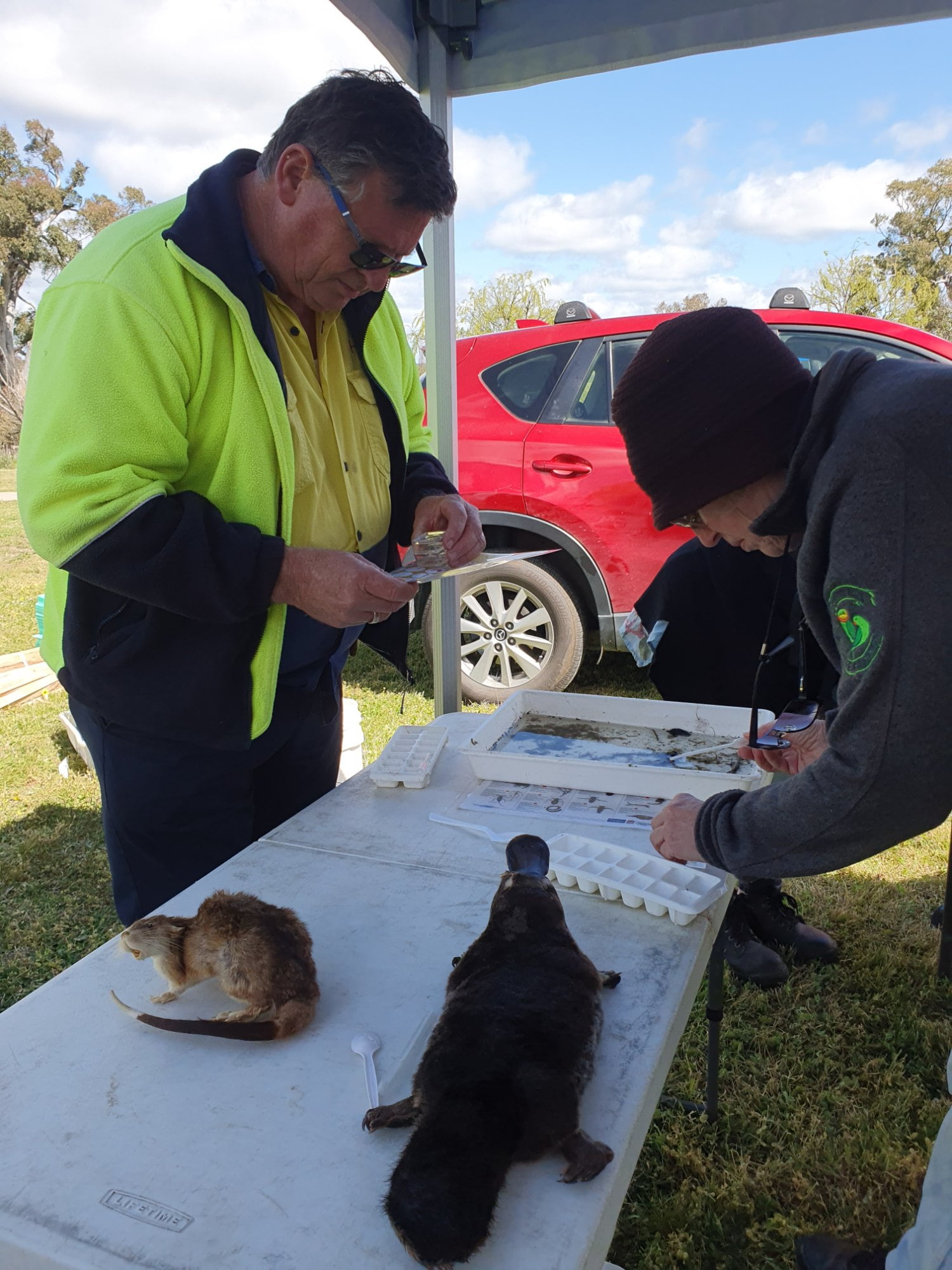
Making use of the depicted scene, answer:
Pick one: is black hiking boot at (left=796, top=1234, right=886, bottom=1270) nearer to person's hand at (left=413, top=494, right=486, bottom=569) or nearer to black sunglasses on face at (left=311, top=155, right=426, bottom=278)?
person's hand at (left=413, top=494, right=486, bottom=569)

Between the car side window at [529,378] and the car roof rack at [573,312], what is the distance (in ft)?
1.02

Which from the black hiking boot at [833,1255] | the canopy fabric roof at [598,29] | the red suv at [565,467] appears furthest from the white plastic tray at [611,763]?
the red suv at [565,467]

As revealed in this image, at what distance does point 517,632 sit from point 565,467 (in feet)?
3.28

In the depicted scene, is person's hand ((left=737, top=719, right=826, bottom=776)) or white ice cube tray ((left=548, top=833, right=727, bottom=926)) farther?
person's hand ((left=737, top=719, right=826, bottom=776))

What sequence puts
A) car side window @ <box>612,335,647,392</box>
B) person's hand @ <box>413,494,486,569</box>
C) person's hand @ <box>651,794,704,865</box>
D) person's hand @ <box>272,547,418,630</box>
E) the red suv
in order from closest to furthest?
1. person's hand @ <box>651,794,704,865</box>
2. person's hand @ <box>272,547,418,630</box>
3. person's hand @ <box>413,494,486,569</box>
4. the red suv
5. car side window @ <box>612,335,647,392</box>

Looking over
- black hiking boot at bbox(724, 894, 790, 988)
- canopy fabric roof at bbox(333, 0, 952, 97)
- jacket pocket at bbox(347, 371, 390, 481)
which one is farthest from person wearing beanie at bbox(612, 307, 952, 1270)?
canopy fabric roof at bbox(333, 0, 952, 97)

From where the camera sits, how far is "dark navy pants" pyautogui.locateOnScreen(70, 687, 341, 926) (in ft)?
5.20

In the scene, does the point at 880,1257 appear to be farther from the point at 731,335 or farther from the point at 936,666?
the point at 731,335

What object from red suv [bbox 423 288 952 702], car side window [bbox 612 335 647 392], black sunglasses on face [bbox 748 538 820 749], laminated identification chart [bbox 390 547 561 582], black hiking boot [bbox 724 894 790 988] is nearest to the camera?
black sunglasses on face [bbox 748 538 820 749]

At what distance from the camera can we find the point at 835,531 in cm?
98

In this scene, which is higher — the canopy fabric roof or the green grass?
the canopy fabric roof

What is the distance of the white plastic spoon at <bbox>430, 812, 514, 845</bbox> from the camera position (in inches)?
62.4

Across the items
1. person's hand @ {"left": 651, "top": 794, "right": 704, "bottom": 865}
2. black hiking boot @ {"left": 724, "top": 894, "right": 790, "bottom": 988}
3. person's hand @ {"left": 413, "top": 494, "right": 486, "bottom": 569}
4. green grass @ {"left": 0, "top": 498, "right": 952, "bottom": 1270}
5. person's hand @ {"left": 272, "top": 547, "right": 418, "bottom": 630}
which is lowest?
green grass @ {"left": 0, "top": 498, "right": 952, "bottom": 1270}

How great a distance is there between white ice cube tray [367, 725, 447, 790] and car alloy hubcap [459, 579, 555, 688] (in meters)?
2.94
